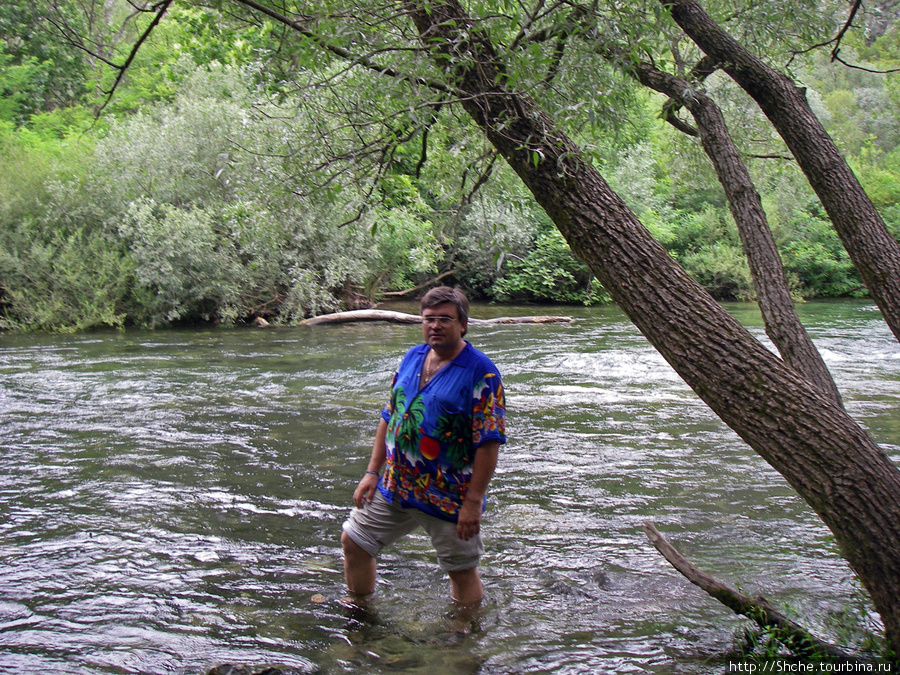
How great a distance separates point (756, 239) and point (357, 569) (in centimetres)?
365

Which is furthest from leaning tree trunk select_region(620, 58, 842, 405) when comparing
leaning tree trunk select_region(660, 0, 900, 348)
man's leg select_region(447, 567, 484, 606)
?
man's leg select_region(447, 567, 484, 606)

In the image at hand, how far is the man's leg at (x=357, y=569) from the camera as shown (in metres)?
4.36

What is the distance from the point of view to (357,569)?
4453mm

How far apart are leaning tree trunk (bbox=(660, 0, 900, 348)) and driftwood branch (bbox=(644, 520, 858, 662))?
6.61 ft

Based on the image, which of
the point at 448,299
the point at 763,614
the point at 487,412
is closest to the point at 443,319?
the point at 448,299

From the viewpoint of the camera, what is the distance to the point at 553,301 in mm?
28422

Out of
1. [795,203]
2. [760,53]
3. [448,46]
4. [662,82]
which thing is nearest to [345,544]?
[448,46]

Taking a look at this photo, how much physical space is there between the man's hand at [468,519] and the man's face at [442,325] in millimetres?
827

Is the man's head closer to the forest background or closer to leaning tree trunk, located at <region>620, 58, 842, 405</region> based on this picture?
the forest background

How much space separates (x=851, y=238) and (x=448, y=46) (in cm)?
290

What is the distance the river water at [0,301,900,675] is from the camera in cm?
405

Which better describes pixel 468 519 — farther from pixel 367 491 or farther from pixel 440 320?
pixel 440 320

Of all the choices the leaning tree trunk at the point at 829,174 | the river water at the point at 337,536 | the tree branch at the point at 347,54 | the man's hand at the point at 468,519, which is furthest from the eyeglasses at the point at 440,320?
the leaning tree trunk at the point at 829,174

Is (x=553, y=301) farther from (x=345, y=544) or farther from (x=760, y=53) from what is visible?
(x=345, y=544)
